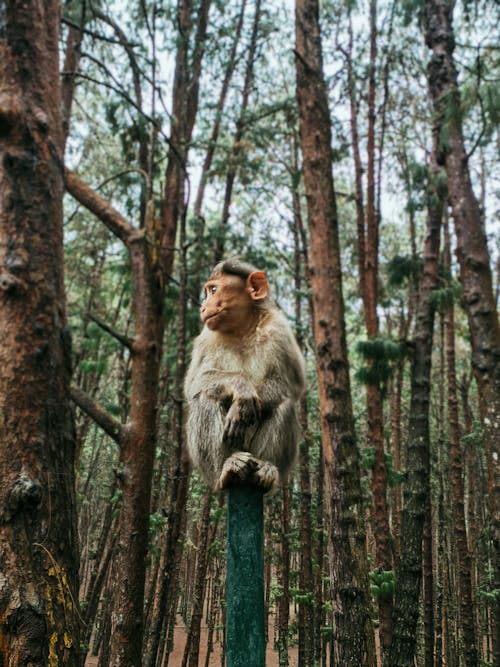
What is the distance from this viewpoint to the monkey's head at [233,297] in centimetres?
342

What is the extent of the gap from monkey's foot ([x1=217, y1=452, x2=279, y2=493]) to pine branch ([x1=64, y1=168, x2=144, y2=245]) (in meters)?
2.86

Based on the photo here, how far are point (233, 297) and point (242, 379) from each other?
0.56m

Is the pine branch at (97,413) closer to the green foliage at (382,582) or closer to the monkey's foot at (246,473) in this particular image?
the monkey's foot at (246,473)

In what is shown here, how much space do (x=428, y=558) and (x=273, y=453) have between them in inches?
359

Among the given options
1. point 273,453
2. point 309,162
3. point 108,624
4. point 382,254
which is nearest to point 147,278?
point 309,162

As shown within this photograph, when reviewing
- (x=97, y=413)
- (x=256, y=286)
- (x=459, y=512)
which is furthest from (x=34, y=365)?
(x=459, y=512)

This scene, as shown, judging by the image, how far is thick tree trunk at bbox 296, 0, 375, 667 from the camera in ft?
12.1

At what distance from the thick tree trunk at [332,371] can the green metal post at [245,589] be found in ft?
5.18

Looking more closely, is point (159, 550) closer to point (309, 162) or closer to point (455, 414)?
point (455, 414)

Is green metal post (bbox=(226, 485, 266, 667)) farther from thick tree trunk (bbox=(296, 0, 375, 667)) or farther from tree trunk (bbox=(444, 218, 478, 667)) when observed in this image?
tree trunk (bbox=(444, 218, 478, 667))

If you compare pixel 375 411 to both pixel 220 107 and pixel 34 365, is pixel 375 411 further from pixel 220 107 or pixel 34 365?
pixel 34 365

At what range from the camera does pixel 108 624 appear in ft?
42.7

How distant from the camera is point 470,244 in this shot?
4.87 meters

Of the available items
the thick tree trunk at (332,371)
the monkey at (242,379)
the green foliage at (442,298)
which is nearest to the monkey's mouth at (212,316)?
the monkey at (242,379)
